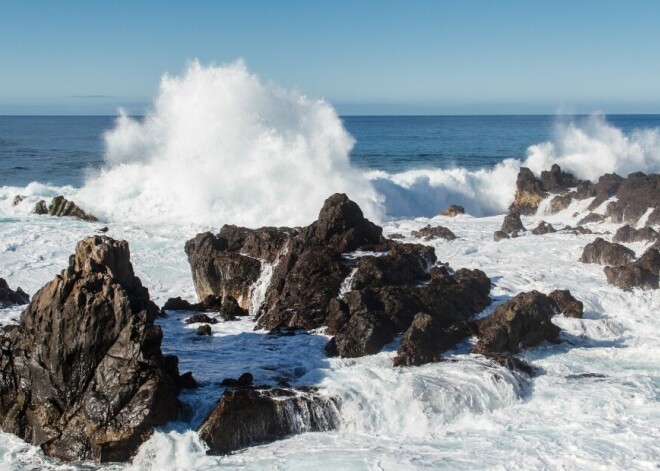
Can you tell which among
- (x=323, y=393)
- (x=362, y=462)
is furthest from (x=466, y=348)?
(x=362, y=462)

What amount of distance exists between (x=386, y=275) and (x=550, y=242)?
9.91m

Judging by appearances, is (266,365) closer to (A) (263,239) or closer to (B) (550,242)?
(A) (263,239)

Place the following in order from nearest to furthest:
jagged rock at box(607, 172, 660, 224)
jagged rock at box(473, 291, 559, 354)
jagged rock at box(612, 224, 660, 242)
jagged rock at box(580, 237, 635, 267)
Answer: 1. jagged rock at box(473, 291, 559, 354)
2. jagged rock at box(580, 237, 635, 267)
3. jagged rock at box(612, 224, 660, 242)
4. jagged rock at box(607, 172, 660, 224)

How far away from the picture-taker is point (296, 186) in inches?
1243

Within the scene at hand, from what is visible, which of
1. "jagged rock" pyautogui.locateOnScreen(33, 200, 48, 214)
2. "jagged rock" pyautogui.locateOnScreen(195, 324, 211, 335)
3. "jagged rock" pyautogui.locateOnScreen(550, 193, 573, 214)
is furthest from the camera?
"jagged rock" pyautogui.locateOnScreen(33, 200, 48, 214)

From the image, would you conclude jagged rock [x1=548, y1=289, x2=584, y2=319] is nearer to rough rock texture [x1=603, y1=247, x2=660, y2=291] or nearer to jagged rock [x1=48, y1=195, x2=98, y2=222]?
rough rock texture [x1=603, y1=247, x2=660, y2=291]

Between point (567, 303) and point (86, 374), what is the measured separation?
10.3 m

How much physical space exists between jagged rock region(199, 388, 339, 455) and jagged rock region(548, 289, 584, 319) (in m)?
6.92

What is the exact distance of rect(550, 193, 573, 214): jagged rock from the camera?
106ft

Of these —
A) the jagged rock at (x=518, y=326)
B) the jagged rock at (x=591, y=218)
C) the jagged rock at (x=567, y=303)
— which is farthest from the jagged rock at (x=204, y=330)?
the jagged rock at (x=591, y=218)

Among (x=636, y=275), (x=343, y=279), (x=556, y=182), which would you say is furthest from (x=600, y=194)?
(x=343, y=279)

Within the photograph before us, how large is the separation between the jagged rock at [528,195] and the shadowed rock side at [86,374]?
985 inches

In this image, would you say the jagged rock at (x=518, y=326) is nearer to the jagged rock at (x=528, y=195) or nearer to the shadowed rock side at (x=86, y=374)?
the shadowed rock side at (x=86, y=374)

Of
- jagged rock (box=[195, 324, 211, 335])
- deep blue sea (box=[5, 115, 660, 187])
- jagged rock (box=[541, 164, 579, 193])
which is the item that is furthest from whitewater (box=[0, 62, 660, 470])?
deep blue sea (box=[5, 115, 660, 187])
